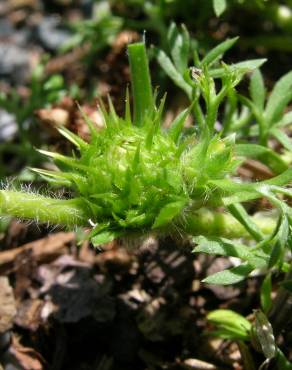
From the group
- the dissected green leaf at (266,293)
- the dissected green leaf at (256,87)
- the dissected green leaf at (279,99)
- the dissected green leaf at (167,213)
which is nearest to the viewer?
the dissected green leaf at (167,213)

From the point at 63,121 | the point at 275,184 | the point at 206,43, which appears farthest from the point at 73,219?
the point at 206,43

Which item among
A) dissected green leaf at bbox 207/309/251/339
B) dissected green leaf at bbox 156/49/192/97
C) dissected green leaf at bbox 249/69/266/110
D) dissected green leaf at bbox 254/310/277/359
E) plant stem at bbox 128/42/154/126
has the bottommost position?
dissected green leaf at bbox 207/309/251/339

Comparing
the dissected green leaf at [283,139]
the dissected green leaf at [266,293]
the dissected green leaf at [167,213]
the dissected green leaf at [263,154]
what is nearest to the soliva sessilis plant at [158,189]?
the dissected green leaf at [167,213]

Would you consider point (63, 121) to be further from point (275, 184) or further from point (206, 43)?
point (275, 184)

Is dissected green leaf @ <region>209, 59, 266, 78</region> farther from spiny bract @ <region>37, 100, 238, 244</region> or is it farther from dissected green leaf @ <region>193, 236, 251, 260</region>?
dissected green leaf @ <region>193, 236, 251, 260</region>

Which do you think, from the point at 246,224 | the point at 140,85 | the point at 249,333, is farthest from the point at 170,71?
the point at 249,333

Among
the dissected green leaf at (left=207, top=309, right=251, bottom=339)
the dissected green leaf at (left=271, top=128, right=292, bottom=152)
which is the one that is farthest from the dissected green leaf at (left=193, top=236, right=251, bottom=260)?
the dissected green leaf at (left=271, top=128, right=292, bottom=152)

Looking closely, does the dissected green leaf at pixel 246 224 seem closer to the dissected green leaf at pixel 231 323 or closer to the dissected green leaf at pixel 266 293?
the dissected green leaf at pixel 266 293
